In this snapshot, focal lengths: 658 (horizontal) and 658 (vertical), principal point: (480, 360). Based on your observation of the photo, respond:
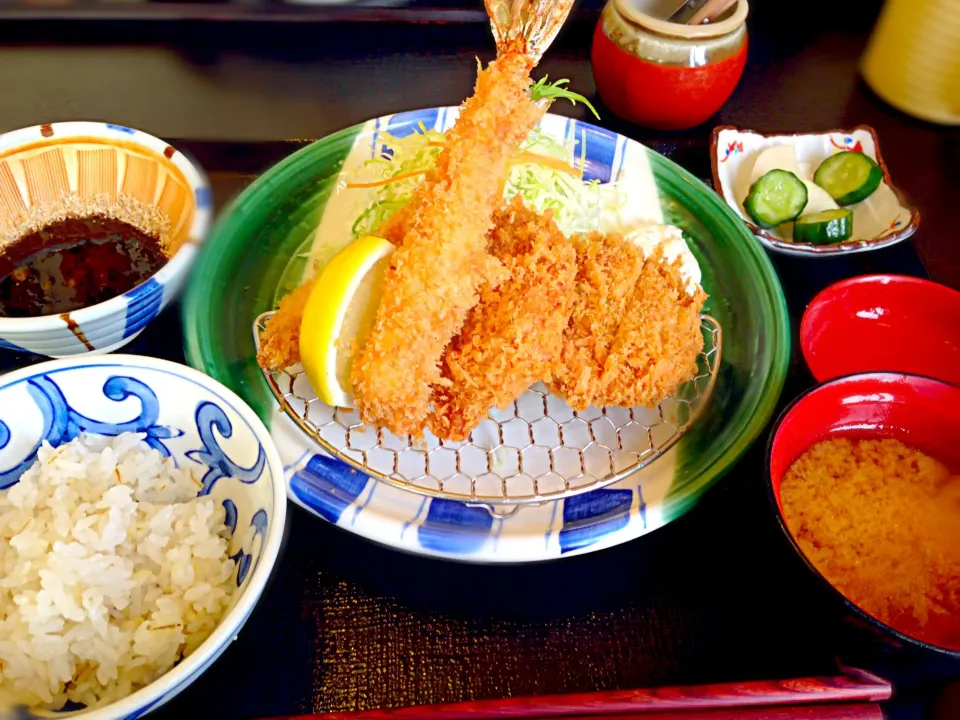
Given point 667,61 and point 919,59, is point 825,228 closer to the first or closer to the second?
point 667,61

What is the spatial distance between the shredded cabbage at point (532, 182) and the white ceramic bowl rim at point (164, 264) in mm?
463

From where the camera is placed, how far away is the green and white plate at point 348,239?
1.22 m

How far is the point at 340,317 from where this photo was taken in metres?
1.29

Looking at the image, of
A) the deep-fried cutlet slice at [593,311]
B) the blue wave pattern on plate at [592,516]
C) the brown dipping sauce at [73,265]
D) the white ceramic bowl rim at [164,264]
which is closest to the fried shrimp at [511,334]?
the deep-fried cutlet slice at [593,311]

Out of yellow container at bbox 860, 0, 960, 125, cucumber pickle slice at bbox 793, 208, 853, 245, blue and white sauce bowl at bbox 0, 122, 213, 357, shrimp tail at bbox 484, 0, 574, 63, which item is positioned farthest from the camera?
yellow container at bbox 860, 0, 960, 125

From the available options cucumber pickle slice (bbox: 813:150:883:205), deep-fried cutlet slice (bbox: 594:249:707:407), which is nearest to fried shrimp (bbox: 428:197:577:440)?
deep-fried cutlet slice (bbox: 594:249:707:407)

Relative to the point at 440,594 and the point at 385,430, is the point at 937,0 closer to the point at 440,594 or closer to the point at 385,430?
the point at 385,430

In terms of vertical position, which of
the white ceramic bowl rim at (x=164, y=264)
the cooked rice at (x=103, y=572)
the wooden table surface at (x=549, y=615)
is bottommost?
the wooden table surface at (x=549, y=615)

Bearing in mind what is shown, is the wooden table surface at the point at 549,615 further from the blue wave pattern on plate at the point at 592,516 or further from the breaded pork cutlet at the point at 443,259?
the breaded pork cutlet at the point at 443,259

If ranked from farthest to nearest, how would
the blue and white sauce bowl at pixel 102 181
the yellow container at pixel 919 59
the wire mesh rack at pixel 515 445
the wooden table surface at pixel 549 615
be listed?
1. the yellow container at pixel 919 59
2. the blue and white sauce bowl at pixel 102 181
3. the wire mesh rack at pixel 515 445
4. the wooden table surface at pixel 549 615

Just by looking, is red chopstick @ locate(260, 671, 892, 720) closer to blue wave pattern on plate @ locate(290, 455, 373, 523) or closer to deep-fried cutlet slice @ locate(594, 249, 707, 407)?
blue wave pattern on plate @ locate(290, 455, 373, 523)

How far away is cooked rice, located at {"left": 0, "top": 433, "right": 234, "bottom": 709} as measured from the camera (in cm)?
96

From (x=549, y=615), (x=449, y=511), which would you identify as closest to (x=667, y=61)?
(x=449, y=511)

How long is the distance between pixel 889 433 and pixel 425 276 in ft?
3.27
